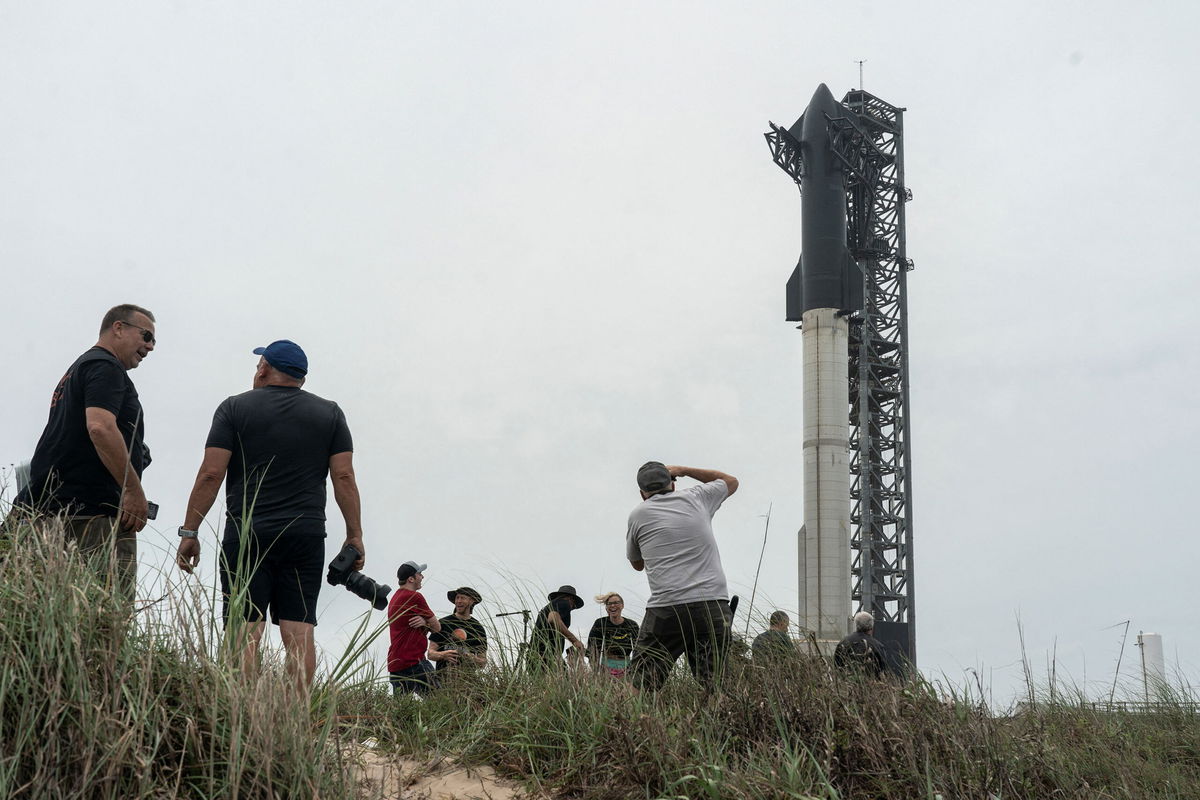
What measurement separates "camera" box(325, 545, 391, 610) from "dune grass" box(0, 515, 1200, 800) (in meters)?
0.28

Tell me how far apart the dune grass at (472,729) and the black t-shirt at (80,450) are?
0.41 m

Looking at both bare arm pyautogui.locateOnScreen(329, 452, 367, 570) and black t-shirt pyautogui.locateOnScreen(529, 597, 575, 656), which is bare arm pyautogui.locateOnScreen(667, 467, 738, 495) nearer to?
black t-shirt pyautogui.locateOnScreen(529, 597, 575, 656)

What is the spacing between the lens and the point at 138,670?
362 cm

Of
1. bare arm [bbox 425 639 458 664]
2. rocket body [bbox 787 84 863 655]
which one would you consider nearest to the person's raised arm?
bare arm [bbox 425 639 458 664]

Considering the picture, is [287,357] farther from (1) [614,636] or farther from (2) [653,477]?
(1) [614,636]

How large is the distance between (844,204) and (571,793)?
41.0m

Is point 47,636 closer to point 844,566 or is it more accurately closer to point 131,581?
point 131,581

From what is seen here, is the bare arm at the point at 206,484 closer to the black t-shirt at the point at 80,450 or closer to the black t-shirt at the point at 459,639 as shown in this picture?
the black t-shirt at the point at 80,450

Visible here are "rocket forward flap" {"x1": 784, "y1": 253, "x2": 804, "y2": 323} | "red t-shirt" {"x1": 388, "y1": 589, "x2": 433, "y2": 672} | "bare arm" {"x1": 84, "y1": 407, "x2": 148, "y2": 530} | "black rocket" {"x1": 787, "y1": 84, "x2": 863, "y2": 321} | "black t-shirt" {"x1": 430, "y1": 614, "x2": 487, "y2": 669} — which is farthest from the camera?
"rocket forward flap" {"x1": 784, "y1": 253, "x2": 804, "y2": 323}

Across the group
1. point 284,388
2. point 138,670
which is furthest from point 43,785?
point 284,388

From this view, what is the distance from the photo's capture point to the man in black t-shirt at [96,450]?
4949 millimetres

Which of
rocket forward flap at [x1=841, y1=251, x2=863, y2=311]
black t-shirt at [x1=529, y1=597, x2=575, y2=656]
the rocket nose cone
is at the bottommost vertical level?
black t-shirt at [x1=529, y1=597, x2=575, y2=656]

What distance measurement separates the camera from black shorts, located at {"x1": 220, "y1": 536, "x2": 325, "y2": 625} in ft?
16.3

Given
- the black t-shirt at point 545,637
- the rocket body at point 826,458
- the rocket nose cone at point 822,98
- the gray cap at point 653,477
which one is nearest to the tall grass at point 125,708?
the black t-shirt at point 545,637
